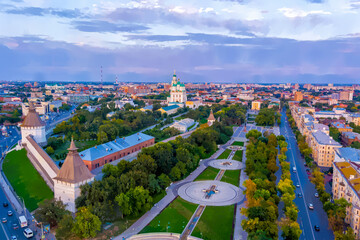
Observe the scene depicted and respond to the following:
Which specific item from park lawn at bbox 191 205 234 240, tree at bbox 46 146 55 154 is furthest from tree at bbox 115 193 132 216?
tree at bbox 46 146 55 154

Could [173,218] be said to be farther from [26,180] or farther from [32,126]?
[32,126]

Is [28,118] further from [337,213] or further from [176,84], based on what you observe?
[176,84]

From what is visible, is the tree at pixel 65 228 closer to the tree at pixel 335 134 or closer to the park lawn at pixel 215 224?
the park lawn at pixel 215 224

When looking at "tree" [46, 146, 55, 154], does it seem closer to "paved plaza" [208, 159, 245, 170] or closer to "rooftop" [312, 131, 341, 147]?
"paved plaza" [208, 159, 245, 170]

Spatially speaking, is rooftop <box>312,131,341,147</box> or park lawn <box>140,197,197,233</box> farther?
rooftop <box>312,131,341,147</box>

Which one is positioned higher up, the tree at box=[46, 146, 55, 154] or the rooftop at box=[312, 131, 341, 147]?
the rooftop at box=[312, 131, 341, 147]

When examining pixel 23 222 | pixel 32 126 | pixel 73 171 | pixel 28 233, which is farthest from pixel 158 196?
pixel 32 126

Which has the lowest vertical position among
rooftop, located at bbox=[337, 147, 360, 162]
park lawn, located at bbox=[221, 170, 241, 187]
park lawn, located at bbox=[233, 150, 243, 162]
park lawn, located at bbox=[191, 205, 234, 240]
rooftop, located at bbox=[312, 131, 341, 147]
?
park lawn, located at bbox=[191, 205, 234, 240]
